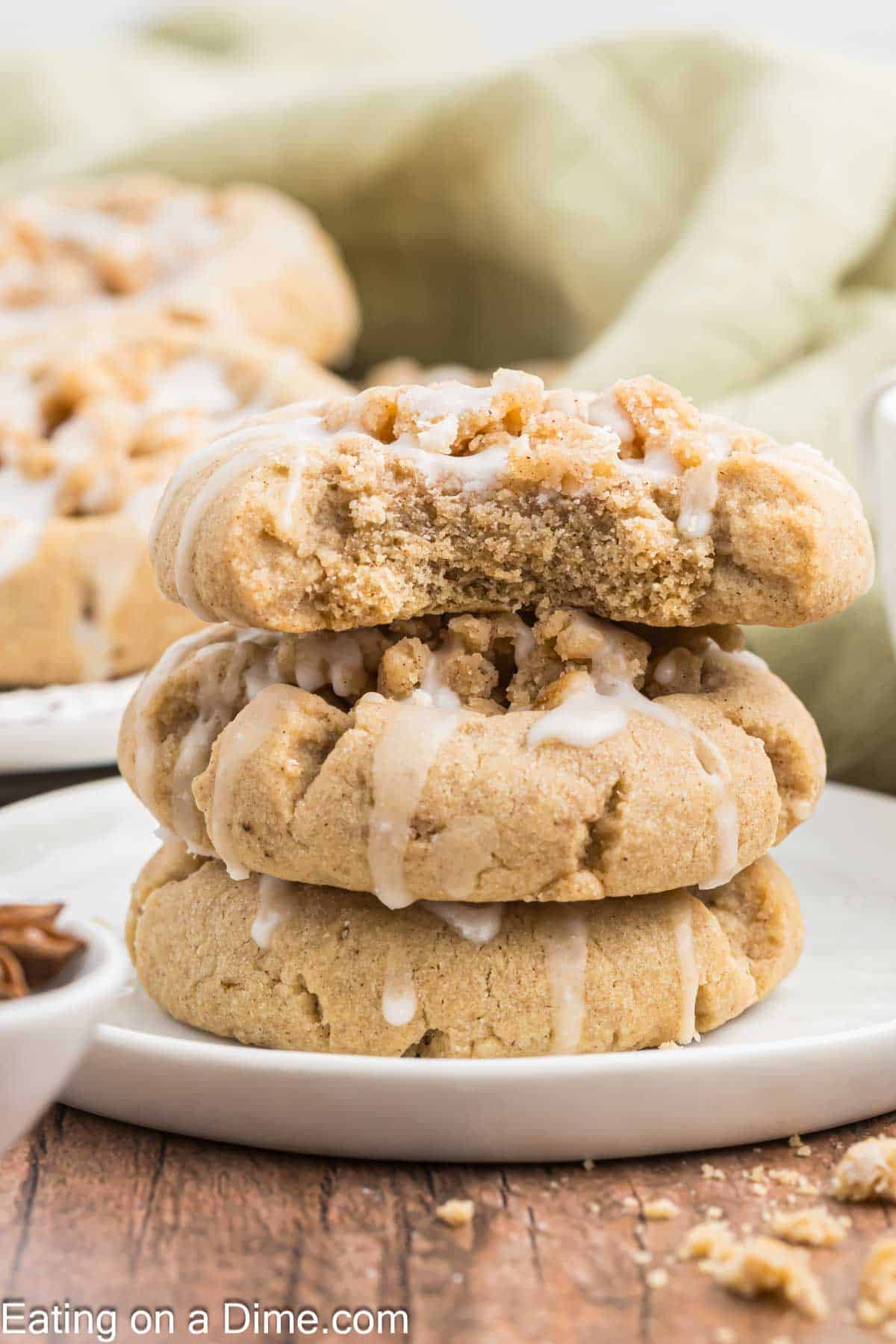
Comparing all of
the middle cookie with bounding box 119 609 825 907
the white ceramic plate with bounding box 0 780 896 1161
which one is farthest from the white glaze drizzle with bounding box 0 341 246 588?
the white ceramic plate with bounding box 0 780 896 1161

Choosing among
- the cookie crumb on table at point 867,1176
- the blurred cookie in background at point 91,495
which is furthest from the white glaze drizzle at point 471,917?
the blurred cookie in background at point 91,495

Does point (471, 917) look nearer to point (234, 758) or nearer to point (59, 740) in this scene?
point (234, 758)

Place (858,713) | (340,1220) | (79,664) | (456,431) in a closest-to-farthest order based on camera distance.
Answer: (340,1220), (456,431), (858,713), (79,664)

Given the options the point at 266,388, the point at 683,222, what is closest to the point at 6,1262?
the point at 266,388

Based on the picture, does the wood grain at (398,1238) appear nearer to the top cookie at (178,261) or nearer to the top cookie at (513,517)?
the top cookie at (513,517)

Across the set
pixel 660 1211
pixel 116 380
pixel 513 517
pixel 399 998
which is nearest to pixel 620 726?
pixel 513 517

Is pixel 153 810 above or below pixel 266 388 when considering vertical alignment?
above

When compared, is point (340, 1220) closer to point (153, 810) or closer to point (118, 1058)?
point (118, 1058)
